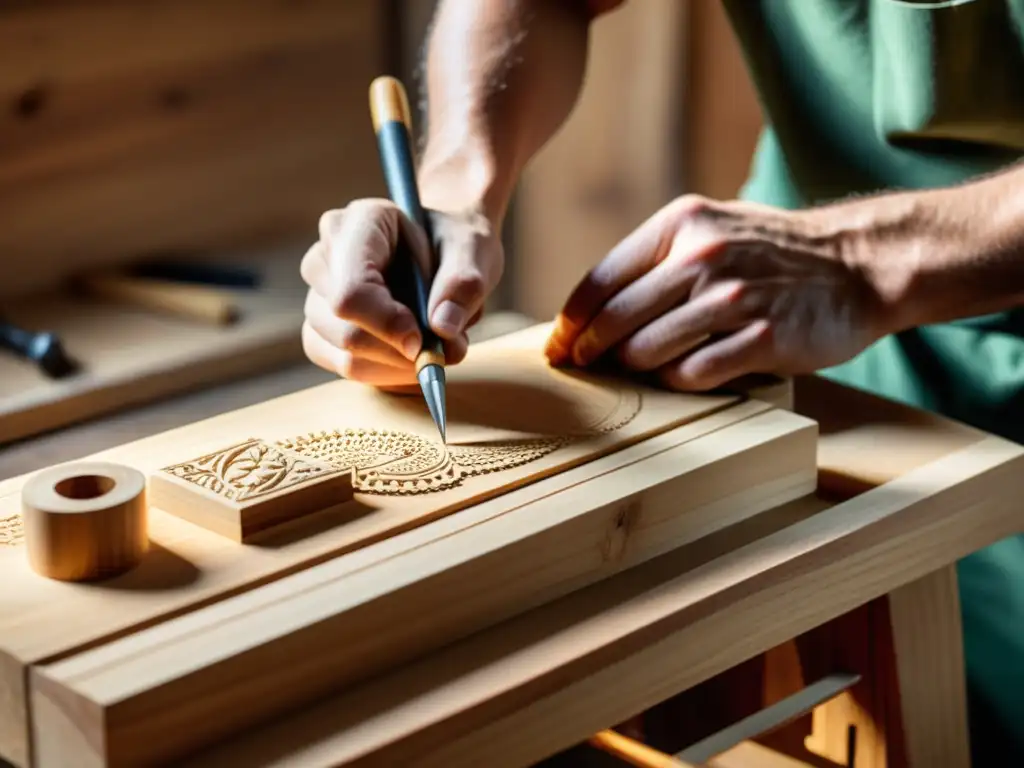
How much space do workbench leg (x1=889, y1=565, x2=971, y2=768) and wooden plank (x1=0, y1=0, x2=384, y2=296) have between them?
1.48m

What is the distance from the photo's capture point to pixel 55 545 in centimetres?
86

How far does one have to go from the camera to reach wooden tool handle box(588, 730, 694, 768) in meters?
1.08

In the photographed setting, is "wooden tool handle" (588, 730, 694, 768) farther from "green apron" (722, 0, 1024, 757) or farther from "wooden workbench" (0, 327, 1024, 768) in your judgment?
"green apron" (722, 0, 1024, 757)

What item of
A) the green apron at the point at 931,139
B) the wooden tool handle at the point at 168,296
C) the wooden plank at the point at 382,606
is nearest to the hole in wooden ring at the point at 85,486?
the wooden plank at the point at 382,606

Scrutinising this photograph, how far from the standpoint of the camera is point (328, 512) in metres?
0.96

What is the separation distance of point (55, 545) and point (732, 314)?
57 centimetres

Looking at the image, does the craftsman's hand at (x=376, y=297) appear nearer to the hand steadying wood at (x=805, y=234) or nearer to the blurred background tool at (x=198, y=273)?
the hand steadying wood at (x=805, y=234)

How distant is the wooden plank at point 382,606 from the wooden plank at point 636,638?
0.05 ft

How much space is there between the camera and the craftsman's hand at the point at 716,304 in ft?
3.91

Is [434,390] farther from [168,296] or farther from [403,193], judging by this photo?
[168,296]

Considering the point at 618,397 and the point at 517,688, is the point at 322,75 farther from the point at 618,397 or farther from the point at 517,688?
the point at 517,688

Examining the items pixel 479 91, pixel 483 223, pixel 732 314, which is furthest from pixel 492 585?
pixel 479 91

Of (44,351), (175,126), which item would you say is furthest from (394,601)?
(175,126)

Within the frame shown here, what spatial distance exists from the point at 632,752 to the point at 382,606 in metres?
0.32
